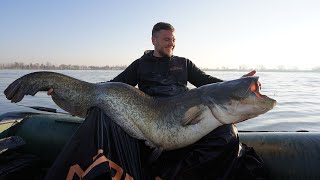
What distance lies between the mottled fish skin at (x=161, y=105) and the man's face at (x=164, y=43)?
977 mm

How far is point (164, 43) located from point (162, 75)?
42 centimetres

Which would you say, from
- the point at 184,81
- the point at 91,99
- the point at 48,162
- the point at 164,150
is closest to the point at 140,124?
the point at 164,150

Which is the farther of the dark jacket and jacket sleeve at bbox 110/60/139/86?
jacket sleeve at bbox 110/60/139/86

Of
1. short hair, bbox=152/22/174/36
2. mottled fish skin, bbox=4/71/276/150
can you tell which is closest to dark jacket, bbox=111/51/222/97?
short hair, bbox=152/22/174/36

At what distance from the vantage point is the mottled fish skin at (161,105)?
3.02m

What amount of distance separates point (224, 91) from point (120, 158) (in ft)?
3.63

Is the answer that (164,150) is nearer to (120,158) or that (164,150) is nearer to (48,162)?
(120,158)

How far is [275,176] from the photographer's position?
11.1 ft

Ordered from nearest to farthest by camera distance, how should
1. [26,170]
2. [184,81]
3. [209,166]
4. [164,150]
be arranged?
[209,166]
[164,150]
[26,170]
[184,81]

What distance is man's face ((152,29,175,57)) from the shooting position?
415 cm

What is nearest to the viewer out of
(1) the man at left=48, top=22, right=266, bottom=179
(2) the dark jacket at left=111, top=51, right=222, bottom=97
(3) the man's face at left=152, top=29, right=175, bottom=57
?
(1) the man at left=48, top=22, right=266, bottom=179

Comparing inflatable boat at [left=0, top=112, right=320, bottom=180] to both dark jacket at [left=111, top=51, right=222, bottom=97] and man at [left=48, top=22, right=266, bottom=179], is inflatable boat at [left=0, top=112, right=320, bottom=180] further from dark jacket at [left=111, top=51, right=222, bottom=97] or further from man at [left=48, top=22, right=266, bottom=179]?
dark jacket at [left=111, top=51, right=222, bottom=97]

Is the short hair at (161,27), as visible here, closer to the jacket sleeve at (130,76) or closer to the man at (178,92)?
the man at (178,92)

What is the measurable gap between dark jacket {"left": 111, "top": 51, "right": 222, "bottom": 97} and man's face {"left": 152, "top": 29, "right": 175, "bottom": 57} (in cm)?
7
